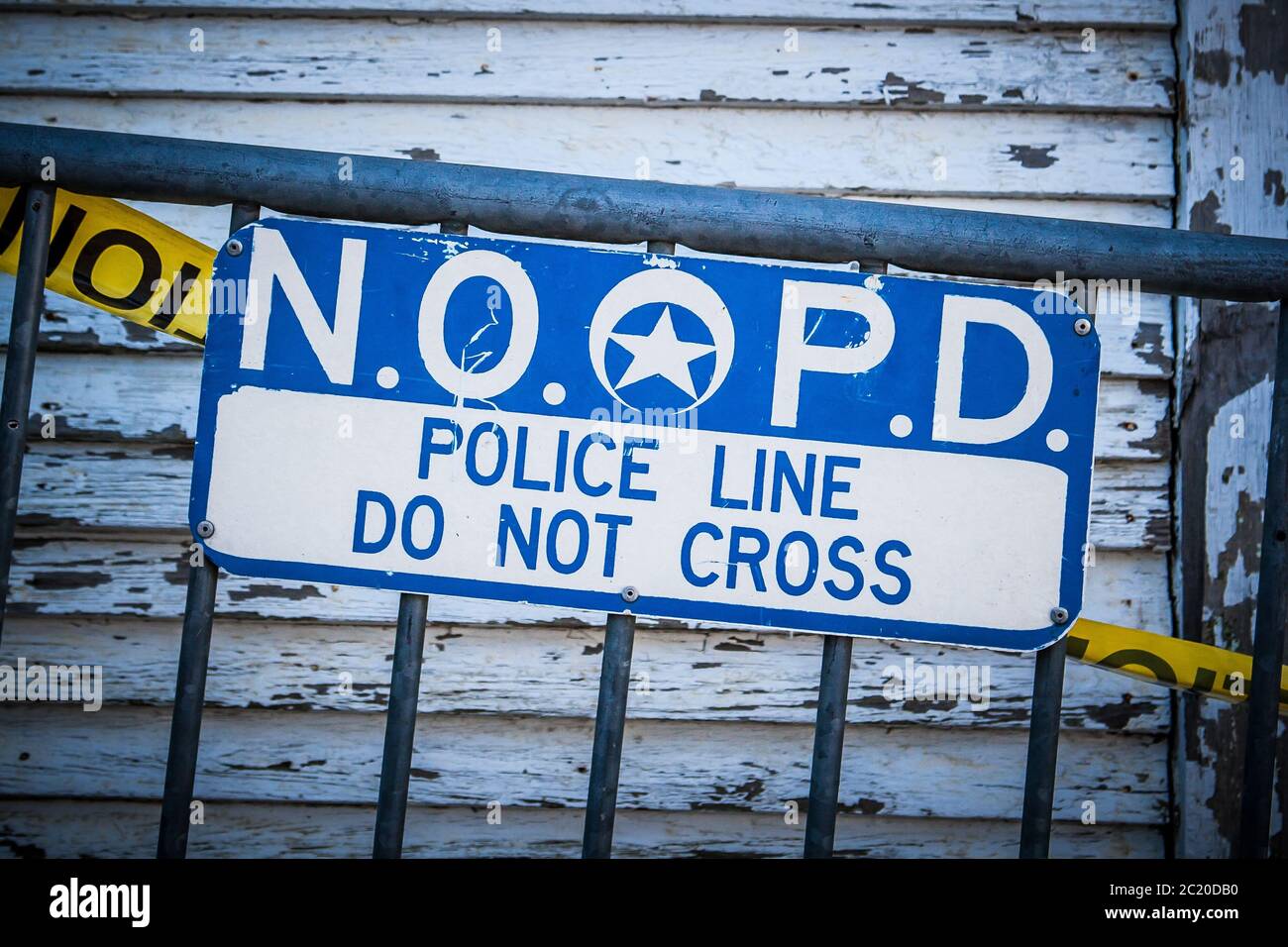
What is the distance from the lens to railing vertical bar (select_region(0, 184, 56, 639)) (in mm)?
967

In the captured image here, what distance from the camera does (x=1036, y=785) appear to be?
3.30ft

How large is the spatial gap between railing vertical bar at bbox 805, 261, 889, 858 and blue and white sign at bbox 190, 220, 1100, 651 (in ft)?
0.18

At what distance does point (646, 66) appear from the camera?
2.16m

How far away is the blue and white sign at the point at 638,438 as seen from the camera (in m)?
1.03

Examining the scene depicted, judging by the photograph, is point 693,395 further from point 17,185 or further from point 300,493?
point 17,185

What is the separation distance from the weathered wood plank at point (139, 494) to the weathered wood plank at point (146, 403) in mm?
42

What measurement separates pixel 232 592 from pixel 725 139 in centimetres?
178
